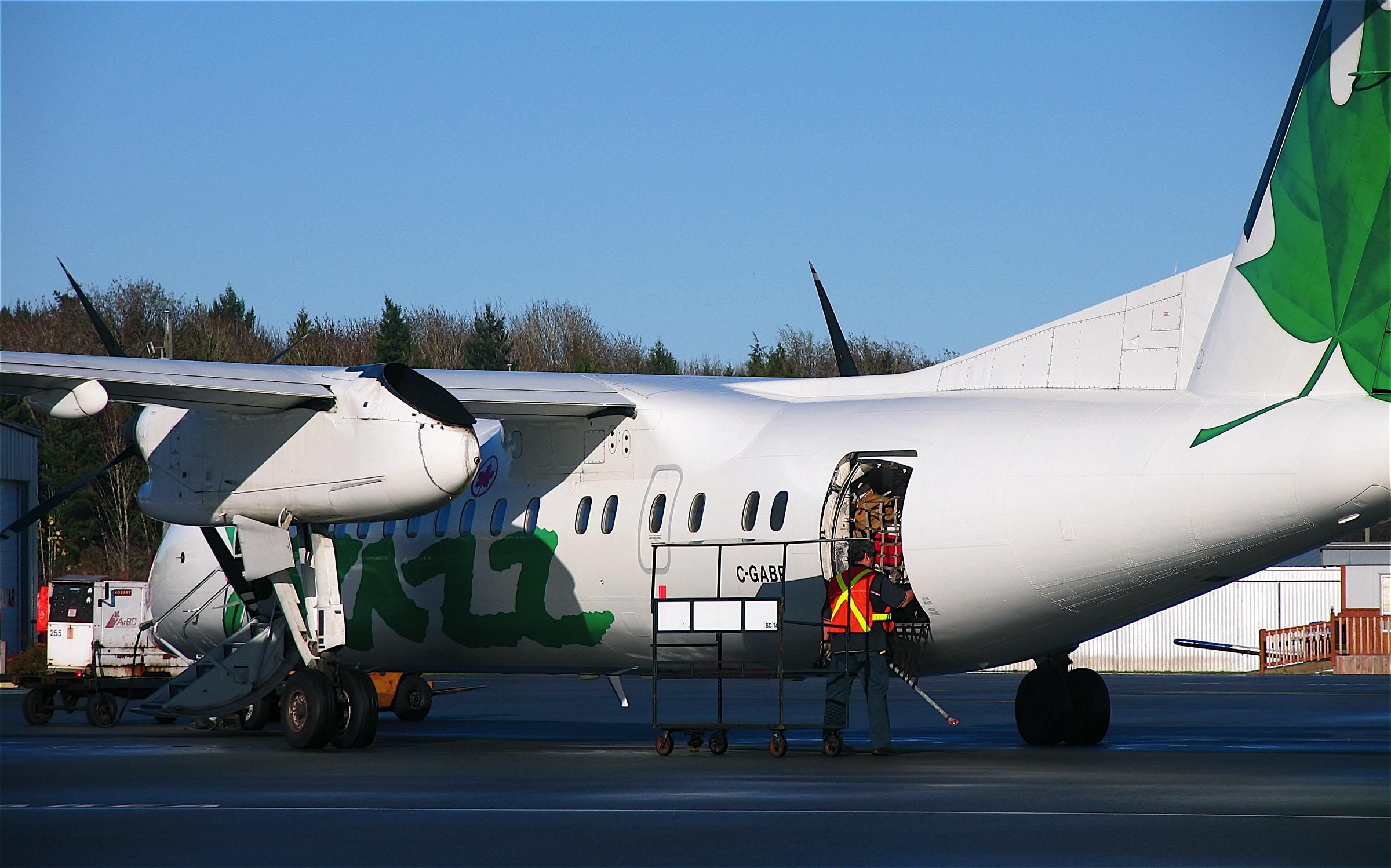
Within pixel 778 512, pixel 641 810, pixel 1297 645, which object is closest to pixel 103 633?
pixel 778 512

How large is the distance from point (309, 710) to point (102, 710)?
25.9ft

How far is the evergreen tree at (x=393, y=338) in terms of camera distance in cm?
7169

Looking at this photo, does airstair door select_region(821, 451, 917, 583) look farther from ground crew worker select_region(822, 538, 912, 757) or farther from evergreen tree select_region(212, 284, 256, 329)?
evergreen tree select_region(212, 284, 256, 329)

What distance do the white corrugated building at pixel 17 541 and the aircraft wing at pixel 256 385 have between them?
3029 centimetres

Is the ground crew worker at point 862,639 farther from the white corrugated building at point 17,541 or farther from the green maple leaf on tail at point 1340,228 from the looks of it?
the white corrugated building at point 17,541

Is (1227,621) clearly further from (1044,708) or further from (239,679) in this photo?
(239,679)

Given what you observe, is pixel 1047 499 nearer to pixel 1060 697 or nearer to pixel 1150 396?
pixel 1150 396

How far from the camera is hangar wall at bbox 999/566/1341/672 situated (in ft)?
148

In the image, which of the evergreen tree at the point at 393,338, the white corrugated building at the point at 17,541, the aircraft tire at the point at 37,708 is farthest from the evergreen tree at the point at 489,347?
the aircraft tire at the point at 37,708

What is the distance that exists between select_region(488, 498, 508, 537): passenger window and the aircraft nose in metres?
8.62

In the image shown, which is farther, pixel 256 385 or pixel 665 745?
pixel 256 385

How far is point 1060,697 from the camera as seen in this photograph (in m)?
16.5

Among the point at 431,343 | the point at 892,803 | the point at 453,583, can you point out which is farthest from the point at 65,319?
the point at 892,803

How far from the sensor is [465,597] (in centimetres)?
1788
